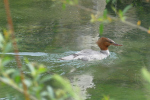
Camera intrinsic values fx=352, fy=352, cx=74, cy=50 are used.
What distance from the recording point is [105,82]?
5703mm

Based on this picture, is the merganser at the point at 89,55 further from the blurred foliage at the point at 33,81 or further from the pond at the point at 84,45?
the blurred foliage at the point at 33,81

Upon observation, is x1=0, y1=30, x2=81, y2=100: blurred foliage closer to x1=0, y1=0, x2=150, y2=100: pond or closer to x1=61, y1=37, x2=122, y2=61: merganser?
x1=0, y1=0, x2=150, y2=100: pond

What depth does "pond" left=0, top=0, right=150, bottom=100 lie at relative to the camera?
5.52 m

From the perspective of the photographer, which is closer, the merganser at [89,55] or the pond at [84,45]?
the pond at [84,45]

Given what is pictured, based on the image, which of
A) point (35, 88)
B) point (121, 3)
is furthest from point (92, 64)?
point (121, 3)

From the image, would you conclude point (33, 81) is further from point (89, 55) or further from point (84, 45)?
point (84, 45)

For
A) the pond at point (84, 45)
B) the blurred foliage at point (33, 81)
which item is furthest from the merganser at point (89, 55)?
the blurred foliage at point (33, 81)

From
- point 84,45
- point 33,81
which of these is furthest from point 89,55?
point 33,81

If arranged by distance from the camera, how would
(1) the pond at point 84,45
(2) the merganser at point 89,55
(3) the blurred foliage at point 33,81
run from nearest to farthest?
(3) the blurred foliage at point 33,81 → (1) the pond at point 84,45 → (2) the merganser at point 89,55

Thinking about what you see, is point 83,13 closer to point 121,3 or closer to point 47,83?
point 121,3

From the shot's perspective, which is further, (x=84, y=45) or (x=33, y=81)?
(x=84, y=45)

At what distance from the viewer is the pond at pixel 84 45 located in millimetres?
5523

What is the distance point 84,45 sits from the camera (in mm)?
8000

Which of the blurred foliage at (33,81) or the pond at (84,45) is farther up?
the blurred foliage at (33,81)
